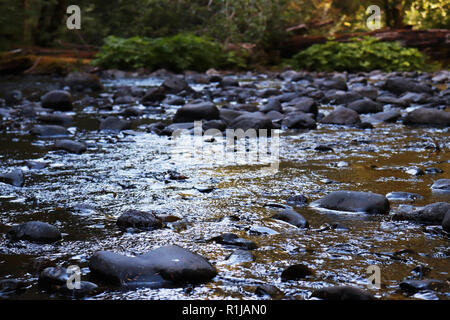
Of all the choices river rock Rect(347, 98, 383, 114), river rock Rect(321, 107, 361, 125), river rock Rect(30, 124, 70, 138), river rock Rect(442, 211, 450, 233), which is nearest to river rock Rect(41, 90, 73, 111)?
river rock Rect(30, 124, 70, 138)

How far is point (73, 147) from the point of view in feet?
11.8

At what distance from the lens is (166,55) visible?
13.1m

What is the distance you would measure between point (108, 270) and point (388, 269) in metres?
0.80

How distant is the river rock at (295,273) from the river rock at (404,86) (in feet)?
19.6

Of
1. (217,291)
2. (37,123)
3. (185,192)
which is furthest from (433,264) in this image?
(37,123)

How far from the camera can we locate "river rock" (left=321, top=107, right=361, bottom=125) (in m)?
Result: 4.71

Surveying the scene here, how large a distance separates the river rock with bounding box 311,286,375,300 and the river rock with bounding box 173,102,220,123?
3.47m

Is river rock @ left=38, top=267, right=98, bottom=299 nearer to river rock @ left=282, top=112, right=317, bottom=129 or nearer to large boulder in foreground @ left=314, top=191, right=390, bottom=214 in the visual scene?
large boulder in foreground @ left=314, top=191, right=390, bottom=214

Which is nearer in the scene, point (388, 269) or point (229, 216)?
point (388, 269)

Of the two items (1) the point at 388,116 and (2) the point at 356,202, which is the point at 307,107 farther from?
(2) the point at 356,202

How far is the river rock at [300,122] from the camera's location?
15.0 feet

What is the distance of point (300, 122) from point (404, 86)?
313 cm

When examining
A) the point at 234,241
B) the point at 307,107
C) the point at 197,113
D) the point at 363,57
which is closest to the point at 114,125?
the point at 197,113
